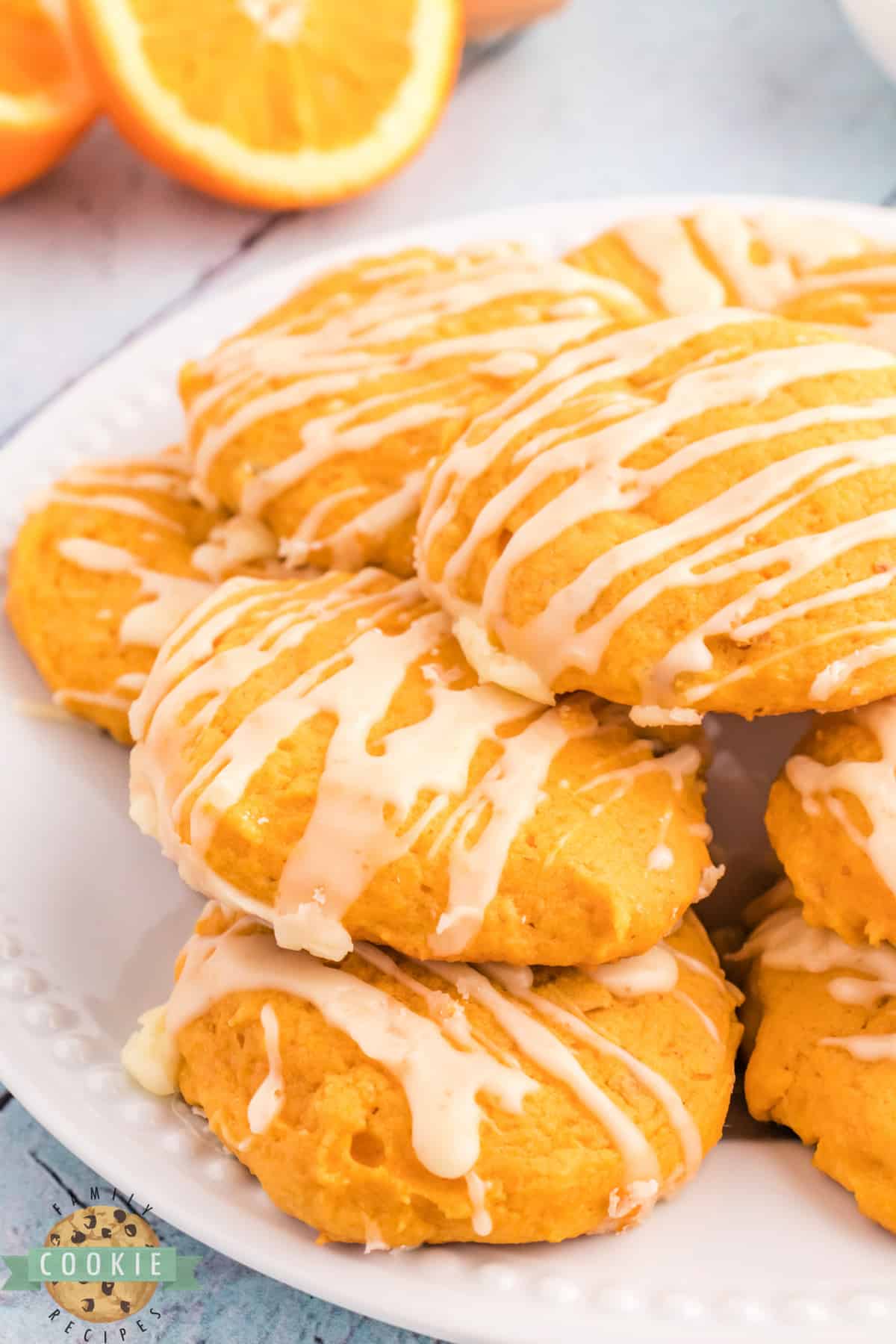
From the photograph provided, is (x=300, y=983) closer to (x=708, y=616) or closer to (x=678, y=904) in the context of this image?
(x=678, y=904)

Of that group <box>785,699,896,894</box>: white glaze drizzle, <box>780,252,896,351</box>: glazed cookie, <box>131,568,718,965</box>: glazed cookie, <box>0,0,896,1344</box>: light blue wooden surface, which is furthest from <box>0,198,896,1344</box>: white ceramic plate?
<box>0,0,896,1344</box>: light blue wooden surface

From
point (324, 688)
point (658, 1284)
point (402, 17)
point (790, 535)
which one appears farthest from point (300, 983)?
point (402, 17)

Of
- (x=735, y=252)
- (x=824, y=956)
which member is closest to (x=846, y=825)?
(x=824, y=956)

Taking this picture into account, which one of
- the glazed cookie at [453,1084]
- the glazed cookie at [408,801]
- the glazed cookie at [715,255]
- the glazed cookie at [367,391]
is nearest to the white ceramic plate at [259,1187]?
the glazed cookie at [453,1084]

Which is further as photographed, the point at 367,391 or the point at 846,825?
the point at 367,391

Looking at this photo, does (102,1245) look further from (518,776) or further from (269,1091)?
(518,776)

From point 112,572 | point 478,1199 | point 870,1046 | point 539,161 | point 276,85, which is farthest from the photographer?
point 539,161

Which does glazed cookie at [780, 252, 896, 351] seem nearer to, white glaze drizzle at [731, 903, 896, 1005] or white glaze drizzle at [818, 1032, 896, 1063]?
white glaze drizzle at [731, 903, 896, 1005]
